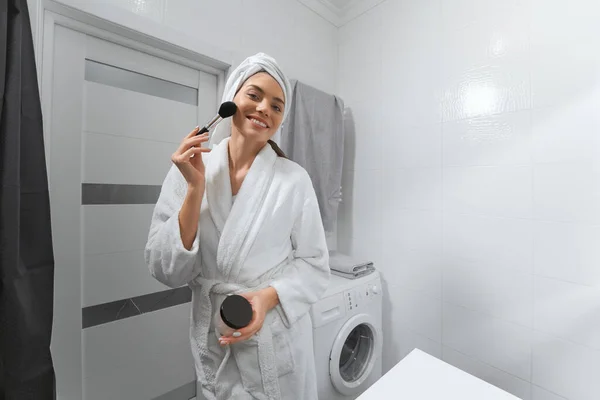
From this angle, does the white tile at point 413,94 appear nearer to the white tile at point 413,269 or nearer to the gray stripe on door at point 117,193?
the white tile at point 413,269

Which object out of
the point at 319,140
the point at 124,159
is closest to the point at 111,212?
the point at 124,159

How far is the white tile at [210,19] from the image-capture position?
1.09m

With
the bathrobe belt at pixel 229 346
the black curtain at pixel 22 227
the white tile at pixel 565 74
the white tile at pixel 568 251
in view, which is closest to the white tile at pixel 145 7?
the black curtain at pixel 22 227

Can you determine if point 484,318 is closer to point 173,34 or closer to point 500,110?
point 500,110

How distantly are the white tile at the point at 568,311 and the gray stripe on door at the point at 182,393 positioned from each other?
1.52 meters

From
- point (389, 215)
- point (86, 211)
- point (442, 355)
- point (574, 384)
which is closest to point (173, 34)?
point (86, 211)

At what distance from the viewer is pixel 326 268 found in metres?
0.75

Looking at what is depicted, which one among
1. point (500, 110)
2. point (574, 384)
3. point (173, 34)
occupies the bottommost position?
point (574, 384)

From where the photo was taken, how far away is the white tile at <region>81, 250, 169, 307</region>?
39.6 inches

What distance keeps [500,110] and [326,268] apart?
1060 millimetres

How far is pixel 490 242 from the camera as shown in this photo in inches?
46.2

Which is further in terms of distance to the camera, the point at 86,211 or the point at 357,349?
the point at 357,349

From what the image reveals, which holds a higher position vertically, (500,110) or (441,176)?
(500,110)

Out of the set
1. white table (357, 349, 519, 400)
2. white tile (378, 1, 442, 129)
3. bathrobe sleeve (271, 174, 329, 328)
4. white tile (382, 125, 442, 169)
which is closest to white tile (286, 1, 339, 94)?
white tile (378, 1, 442, 129)
